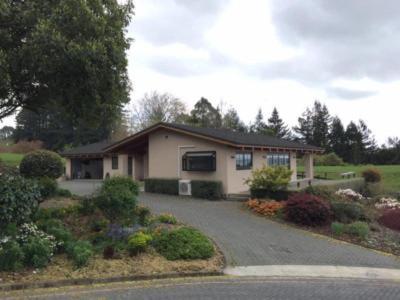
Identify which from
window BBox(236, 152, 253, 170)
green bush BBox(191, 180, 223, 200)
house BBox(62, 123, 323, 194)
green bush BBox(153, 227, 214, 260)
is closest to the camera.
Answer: green bush BBox(153, 227, 214, 260)

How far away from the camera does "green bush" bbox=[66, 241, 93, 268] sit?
26.9 feet

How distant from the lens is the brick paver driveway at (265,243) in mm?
9930

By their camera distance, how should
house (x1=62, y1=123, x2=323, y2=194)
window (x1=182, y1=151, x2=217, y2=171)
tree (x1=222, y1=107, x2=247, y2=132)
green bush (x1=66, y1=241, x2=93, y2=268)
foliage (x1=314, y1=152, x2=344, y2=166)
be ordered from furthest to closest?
tree (x1=222, y1=107, x2=247, y2=132) → foliage (x1=314, y1=152, x2=344, y2=166) → window (x1=182, y1=151, x2=217, y2=171) → house (x1=62, y1=123, x2=323, y2=194) → green bush (x1=66, y1=241, x2=93, y2=268)

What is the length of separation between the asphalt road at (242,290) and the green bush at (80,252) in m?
0.99

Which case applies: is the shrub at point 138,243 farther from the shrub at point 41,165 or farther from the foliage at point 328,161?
the foliage at point 328,161

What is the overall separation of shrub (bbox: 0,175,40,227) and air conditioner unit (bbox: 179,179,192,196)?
11.6 m

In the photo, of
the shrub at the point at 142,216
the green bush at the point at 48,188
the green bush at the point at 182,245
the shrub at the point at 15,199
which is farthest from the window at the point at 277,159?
the shrub at the point at 15,199

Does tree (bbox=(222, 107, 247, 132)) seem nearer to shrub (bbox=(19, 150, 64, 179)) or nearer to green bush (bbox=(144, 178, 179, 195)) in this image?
green bush (bbox=(144, 178, 179, 195))

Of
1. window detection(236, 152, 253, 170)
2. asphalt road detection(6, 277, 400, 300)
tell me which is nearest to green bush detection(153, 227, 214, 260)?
asphalt road detection(6, 277, 400, 300)

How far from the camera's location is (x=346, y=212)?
14.8 metres

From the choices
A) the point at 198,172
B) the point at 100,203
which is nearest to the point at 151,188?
the point at 198,172

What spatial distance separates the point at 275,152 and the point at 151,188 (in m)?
8.28

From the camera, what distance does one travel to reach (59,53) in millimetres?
10078

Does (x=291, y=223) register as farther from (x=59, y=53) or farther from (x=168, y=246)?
(x=59, y=53)
